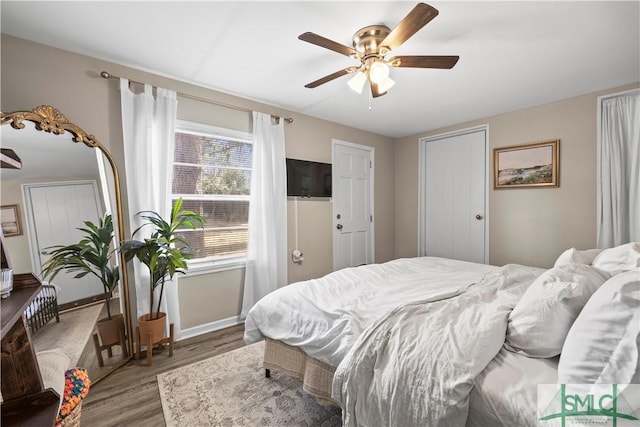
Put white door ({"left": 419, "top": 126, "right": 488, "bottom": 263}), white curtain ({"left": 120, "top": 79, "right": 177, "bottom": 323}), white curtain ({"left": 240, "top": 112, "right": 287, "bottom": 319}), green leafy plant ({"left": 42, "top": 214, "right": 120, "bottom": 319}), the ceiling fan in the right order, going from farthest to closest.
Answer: white door ({"left": 419, "top": 126, "right": 488, "bottom": 263}) → white curtain ({"left": 240, "top": 112, "right": 287, "bottom": 319}) → white curtain ({"left": 120, "top": 79, "right": 177, "bottom": 323}) → green leafy plant ({"left": 42, "top": 214, "right": 120, "bottom": 319}) → the ceiling fan

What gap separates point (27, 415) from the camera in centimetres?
79

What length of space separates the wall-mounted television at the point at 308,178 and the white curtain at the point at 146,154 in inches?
52.8

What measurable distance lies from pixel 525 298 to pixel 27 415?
5.95 feet

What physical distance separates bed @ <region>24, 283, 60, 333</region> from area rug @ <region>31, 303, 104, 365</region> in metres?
0.03

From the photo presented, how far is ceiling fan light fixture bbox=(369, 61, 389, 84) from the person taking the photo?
178cm

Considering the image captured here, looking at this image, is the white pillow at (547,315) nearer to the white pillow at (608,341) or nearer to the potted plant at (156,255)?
the white pillow at (608,341)

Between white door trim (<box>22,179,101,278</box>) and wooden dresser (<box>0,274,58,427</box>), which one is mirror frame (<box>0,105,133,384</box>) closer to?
white door trim (<box>22,179,101,278</box>)

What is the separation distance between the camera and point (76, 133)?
2037 mm

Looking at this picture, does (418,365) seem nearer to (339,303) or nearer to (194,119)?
(339,303)

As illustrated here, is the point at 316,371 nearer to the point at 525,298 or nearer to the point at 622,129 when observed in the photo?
the point at 525,298

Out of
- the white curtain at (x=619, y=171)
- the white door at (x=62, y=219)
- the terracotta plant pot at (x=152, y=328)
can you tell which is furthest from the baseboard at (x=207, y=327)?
the white curtain at (x=619, y=171)

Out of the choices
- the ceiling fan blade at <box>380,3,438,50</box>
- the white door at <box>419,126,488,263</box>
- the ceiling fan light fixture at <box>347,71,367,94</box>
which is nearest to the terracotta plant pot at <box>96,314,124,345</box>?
the ceiling fan light fixture at <box>347,71,367,94</box>

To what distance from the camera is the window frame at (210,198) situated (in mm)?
2646

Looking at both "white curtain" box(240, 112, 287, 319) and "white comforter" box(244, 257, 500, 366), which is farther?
"white curtain" box(240, 112, 287, 319)
